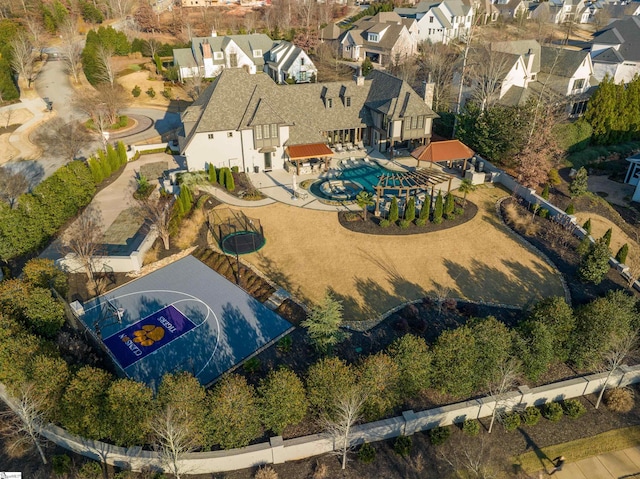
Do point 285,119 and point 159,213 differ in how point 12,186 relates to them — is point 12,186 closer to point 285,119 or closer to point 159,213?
point 159,213

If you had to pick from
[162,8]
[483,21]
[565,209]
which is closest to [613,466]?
[565,209]

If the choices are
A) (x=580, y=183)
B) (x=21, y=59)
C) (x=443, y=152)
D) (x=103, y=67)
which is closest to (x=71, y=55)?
(x=103, y=67)

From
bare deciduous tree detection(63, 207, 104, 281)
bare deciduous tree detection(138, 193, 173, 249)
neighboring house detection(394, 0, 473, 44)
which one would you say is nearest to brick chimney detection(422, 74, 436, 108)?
bare deciduous tree detection(138, 193, 173, 249)

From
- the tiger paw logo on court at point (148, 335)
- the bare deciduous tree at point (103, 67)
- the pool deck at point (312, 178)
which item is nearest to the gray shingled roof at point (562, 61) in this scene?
the pool deck at point (312, 178)

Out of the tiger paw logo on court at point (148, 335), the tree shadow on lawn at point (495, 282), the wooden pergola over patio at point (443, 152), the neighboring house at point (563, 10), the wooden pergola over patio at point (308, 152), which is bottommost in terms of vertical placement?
the tiger paw logo on court at point (148, 335)

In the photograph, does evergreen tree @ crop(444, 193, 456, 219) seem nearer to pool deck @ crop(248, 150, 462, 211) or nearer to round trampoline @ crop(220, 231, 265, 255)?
pool deck @ crop(248, 150, 462, 211)

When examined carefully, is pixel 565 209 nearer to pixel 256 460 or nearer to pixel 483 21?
pixel 256 460

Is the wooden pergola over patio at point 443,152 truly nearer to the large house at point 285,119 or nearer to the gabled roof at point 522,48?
the large house at point 285,119
